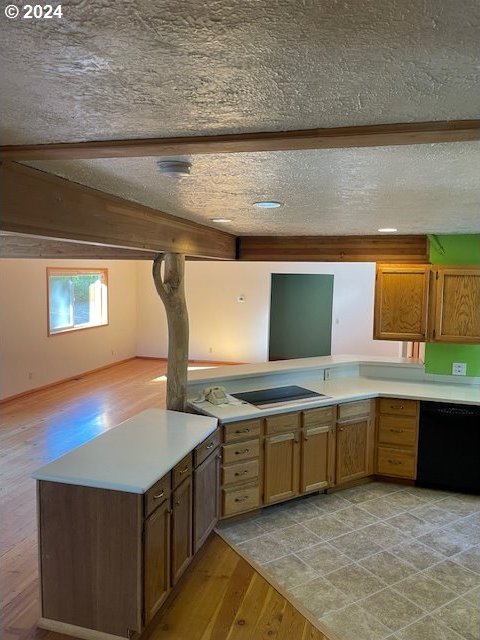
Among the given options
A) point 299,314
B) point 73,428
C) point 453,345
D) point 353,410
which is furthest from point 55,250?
point 299,314

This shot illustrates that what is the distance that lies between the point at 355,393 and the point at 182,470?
6.75ft

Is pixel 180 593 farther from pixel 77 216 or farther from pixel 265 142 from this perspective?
pixel 265 142

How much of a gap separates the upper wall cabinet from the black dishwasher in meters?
0.67

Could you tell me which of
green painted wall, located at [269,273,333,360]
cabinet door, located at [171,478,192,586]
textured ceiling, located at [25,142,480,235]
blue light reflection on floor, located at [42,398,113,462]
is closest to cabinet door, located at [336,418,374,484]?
cabinet door, located at [171,478,192,586]

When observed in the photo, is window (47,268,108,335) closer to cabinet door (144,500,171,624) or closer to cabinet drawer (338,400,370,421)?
cabinet drawer (338,400,370,421)

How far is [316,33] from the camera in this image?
78 cm

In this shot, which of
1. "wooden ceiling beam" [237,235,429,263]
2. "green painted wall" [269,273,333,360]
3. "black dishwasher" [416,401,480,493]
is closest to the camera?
"black dishwasher" [416,401,480,493]

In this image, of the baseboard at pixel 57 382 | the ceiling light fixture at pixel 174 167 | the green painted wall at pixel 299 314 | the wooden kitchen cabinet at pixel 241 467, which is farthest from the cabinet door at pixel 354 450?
the green painted wall at pixel 299 314

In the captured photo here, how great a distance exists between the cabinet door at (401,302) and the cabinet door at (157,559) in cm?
283

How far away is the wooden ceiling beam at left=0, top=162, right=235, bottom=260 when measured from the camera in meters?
1.71

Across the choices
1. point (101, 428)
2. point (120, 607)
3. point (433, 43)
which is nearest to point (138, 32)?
point (433, 43)

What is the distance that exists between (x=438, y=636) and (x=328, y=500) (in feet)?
5.39

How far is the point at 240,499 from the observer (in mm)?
3703

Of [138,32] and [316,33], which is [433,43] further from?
[138,32]
